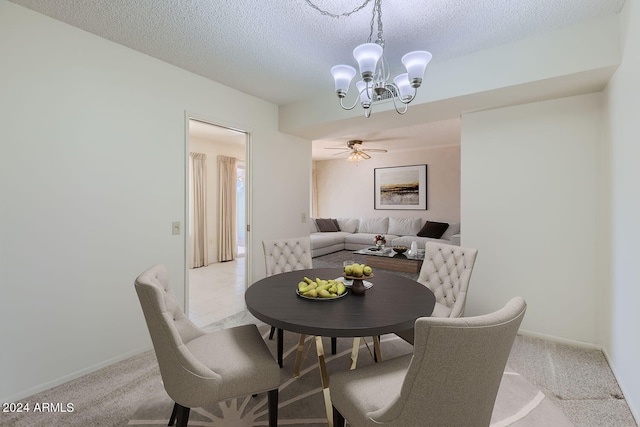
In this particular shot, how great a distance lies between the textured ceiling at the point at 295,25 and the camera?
71.9 inches

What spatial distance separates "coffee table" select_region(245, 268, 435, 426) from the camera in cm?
129

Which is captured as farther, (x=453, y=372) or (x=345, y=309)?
(x=345, y=309)

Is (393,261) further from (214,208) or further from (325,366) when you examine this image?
(214,208)

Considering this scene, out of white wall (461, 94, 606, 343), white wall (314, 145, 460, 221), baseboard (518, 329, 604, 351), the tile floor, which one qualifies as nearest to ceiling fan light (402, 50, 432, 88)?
white wall (461, 94, 606, 343)

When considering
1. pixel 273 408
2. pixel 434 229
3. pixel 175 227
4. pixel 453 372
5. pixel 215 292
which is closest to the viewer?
pixel 453 372

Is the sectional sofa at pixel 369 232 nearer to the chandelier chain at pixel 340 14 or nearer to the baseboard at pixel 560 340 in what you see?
the baseboard at pixel 560 340

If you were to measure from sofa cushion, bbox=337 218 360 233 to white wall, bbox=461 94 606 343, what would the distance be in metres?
4.40

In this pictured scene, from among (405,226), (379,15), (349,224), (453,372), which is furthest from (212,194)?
(453,372)

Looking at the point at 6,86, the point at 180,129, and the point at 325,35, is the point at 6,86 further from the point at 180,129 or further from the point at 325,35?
the point at 325,35

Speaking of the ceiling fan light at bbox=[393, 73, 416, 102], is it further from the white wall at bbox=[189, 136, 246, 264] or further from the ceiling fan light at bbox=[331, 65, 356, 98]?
the white wall at bbox=[189, 136, 246, 264]

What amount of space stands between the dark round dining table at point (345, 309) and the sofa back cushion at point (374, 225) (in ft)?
16.6

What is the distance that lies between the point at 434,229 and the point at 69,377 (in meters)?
5.78

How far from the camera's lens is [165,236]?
2600mm

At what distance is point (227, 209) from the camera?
630 cm
